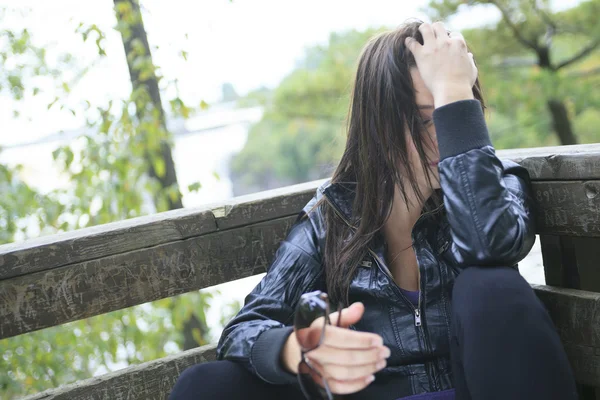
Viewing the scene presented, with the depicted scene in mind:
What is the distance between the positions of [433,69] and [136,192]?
1.71 meters

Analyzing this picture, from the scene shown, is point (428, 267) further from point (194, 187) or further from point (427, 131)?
point (194, 187)

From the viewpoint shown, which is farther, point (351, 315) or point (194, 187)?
point (194, 187)

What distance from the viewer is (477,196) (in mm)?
1358

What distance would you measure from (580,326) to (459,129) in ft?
1.63

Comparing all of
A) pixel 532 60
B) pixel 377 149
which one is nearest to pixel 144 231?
pixel 377 149

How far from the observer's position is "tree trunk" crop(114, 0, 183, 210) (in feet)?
8.50

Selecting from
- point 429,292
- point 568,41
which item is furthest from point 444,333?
point 568,41

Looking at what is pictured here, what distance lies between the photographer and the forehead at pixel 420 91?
1565 millimetres

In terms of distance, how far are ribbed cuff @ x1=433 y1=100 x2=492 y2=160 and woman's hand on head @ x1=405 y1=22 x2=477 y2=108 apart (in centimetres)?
2

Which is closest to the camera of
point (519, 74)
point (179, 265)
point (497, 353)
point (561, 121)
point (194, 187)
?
point (497, 353)

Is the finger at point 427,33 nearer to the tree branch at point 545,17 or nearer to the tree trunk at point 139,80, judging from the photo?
the tree trunk at point 139,80

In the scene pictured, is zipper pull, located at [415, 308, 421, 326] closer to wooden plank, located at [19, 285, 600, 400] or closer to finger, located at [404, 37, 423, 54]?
wooden plank, located at [19, 285, 600, 400]

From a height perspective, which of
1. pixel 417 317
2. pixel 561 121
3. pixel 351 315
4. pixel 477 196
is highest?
pixel 477 196

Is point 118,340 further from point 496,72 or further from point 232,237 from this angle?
point 496,72
